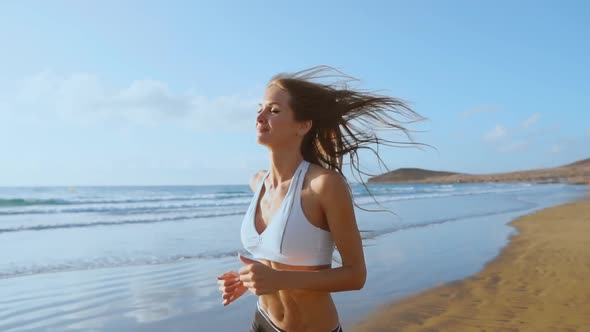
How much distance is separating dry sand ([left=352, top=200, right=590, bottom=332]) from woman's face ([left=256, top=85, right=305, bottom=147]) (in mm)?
3359

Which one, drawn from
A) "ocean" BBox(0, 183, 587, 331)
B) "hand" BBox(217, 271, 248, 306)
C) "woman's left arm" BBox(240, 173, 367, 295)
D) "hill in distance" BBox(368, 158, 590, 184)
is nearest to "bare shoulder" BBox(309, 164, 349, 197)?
"woman's left arm" BBox(240, 173, 367, 295)

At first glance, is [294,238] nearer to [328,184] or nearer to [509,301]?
[328,184]

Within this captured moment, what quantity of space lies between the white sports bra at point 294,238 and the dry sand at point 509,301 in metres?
3.32

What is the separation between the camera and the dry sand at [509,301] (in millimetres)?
5246

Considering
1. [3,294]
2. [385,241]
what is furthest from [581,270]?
[3,294]

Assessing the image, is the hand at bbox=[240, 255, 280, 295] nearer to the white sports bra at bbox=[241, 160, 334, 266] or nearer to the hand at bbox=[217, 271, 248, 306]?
the white sports bra at bbox=[241, 160, 334, 266]

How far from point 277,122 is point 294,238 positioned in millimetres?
511

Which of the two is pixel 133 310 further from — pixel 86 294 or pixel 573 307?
pixel 573 307

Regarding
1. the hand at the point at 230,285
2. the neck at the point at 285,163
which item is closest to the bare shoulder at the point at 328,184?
the neck at the point at 285,163

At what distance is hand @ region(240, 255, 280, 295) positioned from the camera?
70.7 inches

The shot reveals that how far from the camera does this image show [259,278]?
1.80 m

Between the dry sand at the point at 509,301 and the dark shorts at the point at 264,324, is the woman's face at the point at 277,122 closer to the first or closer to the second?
the dark shorts at the point at 264,324

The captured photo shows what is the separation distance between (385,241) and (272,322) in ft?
31.3

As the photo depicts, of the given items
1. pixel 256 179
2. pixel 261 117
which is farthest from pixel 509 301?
pixel 261 117
